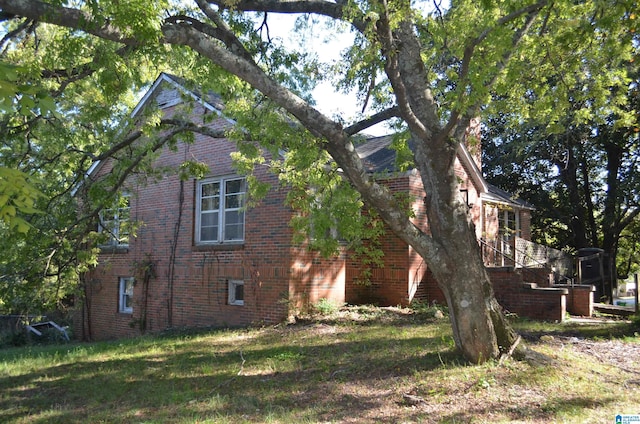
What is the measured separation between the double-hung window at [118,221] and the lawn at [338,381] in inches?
122

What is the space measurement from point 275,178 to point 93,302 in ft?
29.0

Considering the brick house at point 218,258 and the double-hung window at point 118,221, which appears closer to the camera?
the double-hung window at point 118,221

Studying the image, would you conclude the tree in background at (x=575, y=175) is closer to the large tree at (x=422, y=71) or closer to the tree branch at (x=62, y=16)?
the large tree at (x=422, y=71)

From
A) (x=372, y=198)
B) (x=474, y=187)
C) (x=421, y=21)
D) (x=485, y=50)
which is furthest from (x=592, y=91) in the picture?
(x=474, y=187)

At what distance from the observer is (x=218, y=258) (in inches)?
533

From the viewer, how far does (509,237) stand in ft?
64.9

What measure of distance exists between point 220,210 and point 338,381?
761cm

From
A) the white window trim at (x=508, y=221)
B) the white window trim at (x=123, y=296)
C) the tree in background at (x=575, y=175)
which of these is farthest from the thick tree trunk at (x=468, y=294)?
the white window trim at (x=508, y=221)

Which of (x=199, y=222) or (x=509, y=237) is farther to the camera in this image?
(x=509, y=237)

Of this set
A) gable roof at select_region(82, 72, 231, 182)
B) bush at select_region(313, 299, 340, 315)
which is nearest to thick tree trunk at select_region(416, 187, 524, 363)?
bush at select_region(313, 299, 340, 315)

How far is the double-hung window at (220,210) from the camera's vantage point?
13430 mm

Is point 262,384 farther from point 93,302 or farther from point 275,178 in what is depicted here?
point 93,302

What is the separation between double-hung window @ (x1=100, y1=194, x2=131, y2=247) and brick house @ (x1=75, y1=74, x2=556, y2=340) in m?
0.07

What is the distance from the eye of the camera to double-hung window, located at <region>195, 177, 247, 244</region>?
1343 cm
